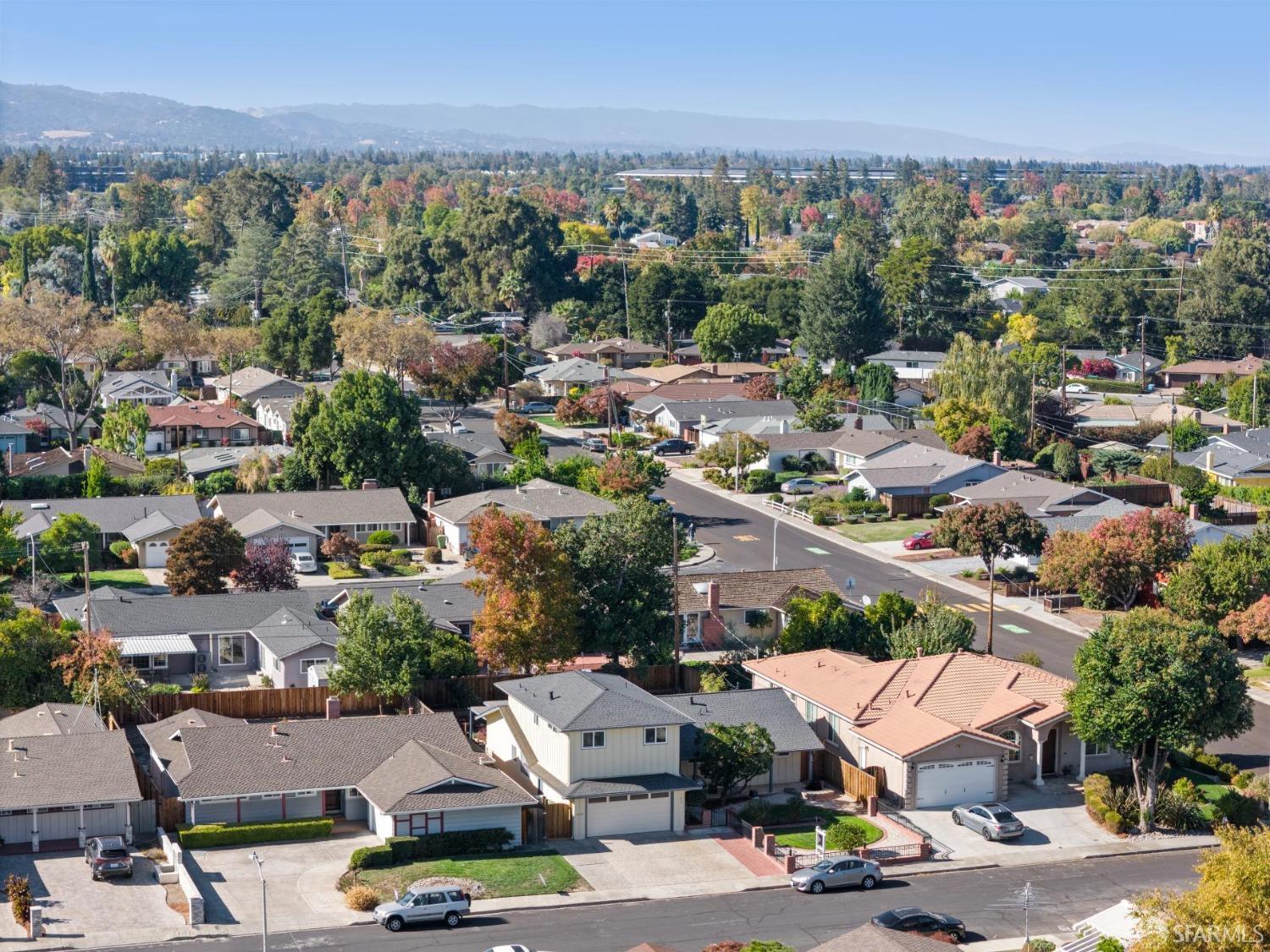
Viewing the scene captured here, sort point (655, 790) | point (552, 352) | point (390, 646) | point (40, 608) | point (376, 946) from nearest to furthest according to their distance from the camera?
point (376, 946), point (655, 790), point (390, 646), point (40, 608), point (552, 352)

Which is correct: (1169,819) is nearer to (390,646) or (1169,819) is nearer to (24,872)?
(390,646)

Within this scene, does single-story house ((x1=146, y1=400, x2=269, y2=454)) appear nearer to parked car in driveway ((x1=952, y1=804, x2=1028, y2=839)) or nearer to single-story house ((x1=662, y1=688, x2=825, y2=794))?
single-story house ((x1=662, y1=688, x2=825, y2=794))

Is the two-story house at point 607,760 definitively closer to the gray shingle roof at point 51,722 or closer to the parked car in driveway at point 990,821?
the parked car in driveway at point 990,821

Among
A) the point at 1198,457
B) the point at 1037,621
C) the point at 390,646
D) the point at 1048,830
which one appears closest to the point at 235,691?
the point at 390,646

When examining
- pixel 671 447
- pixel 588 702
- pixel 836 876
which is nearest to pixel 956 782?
pixel 836 876

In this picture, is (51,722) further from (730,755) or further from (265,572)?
(265,572)

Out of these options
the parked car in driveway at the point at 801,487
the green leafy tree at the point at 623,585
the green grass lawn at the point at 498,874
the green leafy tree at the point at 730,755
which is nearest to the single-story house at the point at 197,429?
the parked car in driveway at the point at 801,487

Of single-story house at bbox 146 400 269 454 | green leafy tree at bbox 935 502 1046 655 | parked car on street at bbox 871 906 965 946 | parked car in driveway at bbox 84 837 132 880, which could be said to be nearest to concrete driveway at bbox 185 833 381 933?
parked car in driveway at bbox 84 837 132 880
